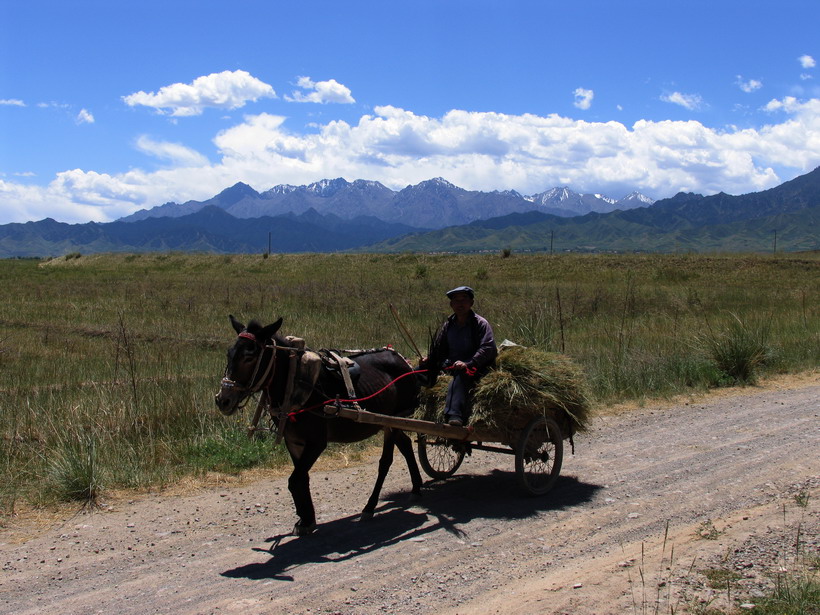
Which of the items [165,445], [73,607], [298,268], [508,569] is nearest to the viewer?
[73,607]

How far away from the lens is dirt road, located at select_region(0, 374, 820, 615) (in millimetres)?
5000

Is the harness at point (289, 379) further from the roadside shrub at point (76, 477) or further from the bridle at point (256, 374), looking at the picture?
the roadside shrub at point (76, 477)

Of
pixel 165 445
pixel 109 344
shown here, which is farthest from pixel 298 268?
pixel 165 445

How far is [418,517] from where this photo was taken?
6.85 metres

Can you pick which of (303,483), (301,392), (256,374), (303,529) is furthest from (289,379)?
(303,529)

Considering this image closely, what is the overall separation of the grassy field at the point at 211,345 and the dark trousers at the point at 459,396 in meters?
2.76

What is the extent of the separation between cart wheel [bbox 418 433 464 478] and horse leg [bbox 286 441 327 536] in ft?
5.55

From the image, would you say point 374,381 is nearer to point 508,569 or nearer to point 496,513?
point 496,513

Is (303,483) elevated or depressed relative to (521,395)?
depressed

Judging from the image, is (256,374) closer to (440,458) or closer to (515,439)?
(515,439)

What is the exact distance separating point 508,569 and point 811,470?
176 inches

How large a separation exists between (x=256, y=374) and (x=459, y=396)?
209 cm

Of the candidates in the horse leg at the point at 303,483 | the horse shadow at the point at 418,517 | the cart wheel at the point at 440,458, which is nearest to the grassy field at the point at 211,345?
the cart wheel at the point at 440,458

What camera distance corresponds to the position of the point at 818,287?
131 ft
